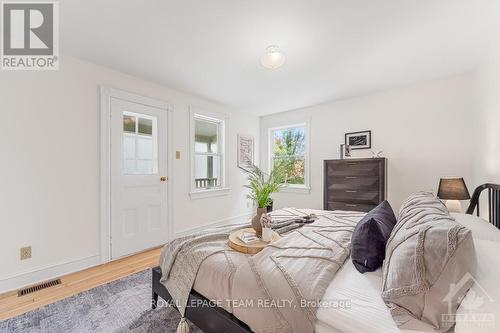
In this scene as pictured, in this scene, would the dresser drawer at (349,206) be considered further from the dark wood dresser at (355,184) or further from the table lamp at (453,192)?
the table lamp at (453,192)

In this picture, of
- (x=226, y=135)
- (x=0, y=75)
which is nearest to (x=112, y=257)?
(x=0, y=75)

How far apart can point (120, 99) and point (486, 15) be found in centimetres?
379

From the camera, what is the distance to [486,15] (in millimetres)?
1811

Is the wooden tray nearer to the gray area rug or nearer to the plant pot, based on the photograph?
the plant pot

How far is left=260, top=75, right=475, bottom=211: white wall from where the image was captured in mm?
2953

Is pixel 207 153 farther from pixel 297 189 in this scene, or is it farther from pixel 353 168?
pixel 353 168

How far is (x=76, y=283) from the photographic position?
222 centimetres

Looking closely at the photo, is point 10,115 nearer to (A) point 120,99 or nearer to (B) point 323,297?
(A) point 120,99

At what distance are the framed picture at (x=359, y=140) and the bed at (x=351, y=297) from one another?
7.43ft

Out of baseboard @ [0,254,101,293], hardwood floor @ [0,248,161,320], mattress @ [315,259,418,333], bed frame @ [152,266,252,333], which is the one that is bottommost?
hardwood floor @ [0,248,161,320]

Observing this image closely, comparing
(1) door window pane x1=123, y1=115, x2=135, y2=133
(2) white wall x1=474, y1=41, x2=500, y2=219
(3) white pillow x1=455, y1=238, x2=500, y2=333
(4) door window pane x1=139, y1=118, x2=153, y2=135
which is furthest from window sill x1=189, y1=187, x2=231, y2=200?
(2) white wall x1=474, y1=41, x2=500, y2=219

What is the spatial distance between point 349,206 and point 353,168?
1.91 ft

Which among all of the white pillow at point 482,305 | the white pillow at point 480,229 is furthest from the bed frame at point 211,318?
the white pillow at point 480,229

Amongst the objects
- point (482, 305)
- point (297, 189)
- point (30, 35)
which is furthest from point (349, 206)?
point (30, 35)
